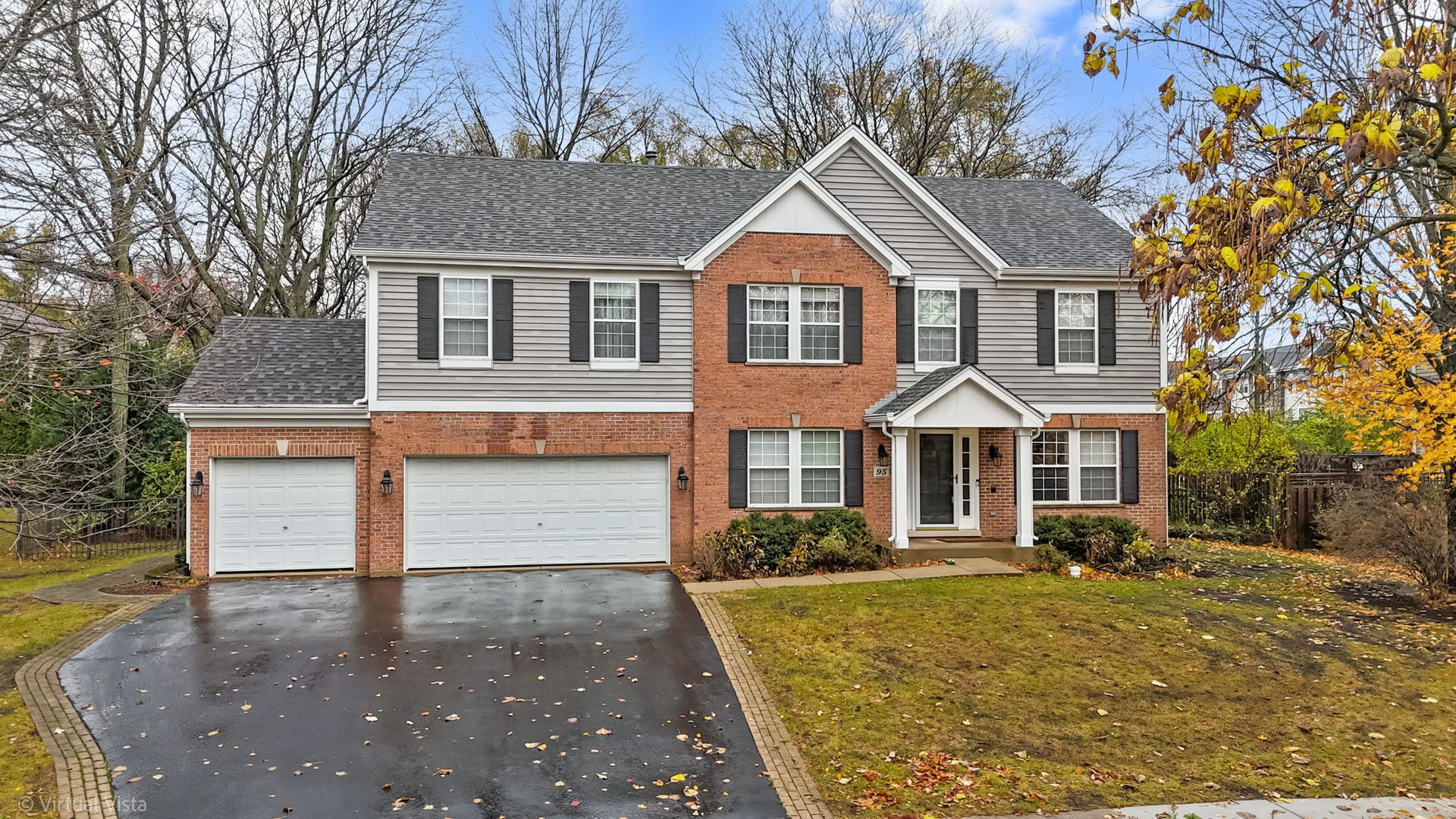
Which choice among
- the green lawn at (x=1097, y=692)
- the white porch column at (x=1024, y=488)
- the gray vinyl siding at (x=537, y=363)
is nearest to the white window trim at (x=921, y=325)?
the white porch column at (x=1024, y=488)

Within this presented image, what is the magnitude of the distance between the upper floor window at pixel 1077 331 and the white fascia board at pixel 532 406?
7.74 m

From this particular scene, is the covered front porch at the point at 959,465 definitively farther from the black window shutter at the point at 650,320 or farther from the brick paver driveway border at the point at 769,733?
the brick paver driveway border at the point at 769,733

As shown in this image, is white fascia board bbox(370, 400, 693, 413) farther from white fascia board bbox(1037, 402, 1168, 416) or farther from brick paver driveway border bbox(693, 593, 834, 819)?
white fascia board bbox(1037, 402, 1168, 416)

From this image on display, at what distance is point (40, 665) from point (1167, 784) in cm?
1172

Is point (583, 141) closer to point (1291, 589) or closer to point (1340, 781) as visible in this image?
point (1291, 589)

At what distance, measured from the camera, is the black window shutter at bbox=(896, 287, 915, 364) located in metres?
17.3

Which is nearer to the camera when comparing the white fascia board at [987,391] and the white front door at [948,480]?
the white fascia board at [987,391]

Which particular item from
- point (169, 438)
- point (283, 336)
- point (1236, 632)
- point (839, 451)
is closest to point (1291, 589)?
point (1236, 632)

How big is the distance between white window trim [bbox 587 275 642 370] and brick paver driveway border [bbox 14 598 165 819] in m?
8.59

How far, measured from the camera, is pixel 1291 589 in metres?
14.6

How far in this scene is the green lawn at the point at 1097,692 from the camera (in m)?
7.06

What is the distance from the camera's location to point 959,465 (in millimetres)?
17594

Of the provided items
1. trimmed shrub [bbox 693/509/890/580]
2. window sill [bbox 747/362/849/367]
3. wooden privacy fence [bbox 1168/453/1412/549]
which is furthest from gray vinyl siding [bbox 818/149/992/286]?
wooden privacy fence [bbox 1168/453/1412/549]

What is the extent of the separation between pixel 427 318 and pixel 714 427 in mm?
5553
